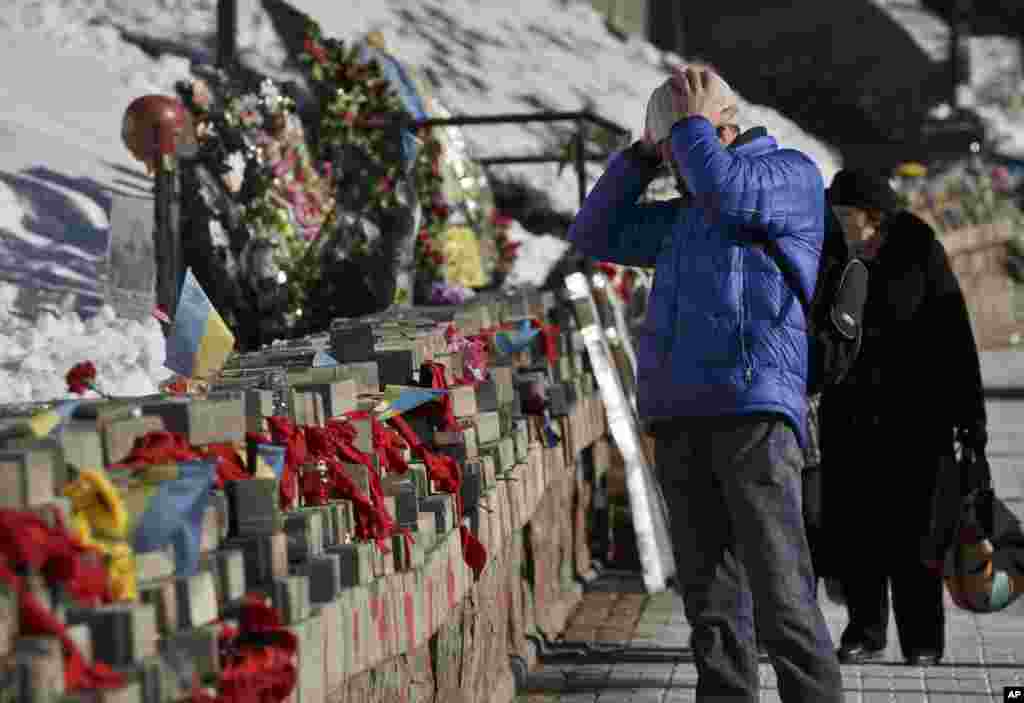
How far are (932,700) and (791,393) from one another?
73.9 inches

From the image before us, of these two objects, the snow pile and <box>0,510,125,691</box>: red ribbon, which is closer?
<box>0,510,125,691</box>: red ribbon

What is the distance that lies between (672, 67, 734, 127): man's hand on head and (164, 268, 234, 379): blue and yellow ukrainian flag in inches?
49.2

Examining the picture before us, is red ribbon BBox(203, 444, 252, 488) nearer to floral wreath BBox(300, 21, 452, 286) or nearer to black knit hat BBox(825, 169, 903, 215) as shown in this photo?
black knit hat BBox(825, 169, 903, 215)

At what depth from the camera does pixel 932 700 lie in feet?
21.1

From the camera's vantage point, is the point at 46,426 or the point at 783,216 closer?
the point at 46,426

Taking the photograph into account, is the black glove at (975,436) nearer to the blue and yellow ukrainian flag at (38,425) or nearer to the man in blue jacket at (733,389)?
the man in blue jacket at (733,389)

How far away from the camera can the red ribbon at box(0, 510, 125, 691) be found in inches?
111

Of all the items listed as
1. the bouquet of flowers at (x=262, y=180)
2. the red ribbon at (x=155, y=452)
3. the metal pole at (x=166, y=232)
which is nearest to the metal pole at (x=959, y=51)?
the bouquet of flowers at (x=262, y=180)

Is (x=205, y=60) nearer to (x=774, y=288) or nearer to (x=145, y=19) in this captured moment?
(x=145, y=19)

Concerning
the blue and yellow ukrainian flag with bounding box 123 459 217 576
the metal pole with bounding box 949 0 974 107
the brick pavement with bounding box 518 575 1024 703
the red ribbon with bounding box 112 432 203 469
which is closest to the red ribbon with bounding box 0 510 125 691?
the blue and yellow ukrainian flag with bounding box 123 459 217 576

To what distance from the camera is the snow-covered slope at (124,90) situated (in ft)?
28.6

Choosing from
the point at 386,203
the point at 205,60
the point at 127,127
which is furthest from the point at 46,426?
the point at 205,60

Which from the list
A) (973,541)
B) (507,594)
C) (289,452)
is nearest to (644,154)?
(289,452)

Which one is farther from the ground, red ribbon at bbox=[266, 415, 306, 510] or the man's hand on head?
the man's hand on head
